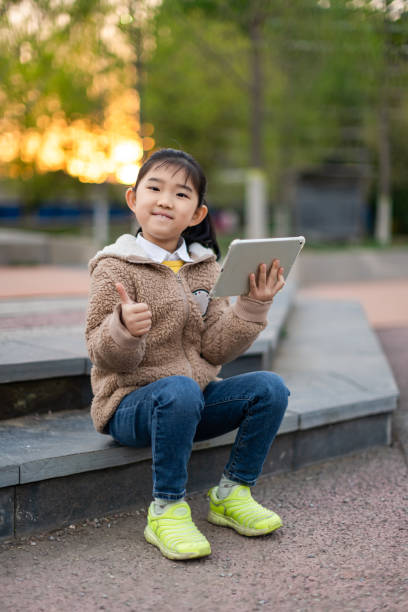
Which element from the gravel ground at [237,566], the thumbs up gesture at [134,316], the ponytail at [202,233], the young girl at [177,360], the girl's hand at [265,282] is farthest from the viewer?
the ponytail at [202,233]

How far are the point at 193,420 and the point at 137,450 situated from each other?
392 mm

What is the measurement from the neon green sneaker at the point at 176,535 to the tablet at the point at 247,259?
73 centimetres

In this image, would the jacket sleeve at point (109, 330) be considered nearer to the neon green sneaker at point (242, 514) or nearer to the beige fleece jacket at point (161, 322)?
the beige fleece jacket at point (161, 322)

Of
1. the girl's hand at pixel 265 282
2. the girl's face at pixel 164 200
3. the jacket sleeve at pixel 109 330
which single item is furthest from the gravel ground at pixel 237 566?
the girl's face at pixel 164 200

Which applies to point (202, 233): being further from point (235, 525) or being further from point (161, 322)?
point (235, 525)

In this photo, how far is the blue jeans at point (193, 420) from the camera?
2.24 metres

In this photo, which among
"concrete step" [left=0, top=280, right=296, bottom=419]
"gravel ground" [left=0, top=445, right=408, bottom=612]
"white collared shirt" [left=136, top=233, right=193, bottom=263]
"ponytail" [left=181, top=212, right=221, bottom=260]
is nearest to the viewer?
"gravel ground" [left=0, top=445, right=408, bottom=612]

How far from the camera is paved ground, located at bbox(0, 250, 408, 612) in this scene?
6.52ft

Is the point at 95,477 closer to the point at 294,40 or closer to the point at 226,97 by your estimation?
the point at 294,40

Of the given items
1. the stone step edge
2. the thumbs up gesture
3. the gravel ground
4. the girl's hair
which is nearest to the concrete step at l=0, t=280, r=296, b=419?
the stone step edge

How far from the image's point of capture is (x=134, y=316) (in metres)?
2.14

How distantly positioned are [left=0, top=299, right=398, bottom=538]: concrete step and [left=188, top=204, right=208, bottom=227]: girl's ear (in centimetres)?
86

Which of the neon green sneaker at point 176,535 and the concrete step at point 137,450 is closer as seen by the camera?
the neon green sneaker at point 176,535

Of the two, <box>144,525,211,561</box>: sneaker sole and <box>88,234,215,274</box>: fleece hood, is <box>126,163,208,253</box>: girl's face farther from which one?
<box>144,525,211,561</box>: sneaker sole
